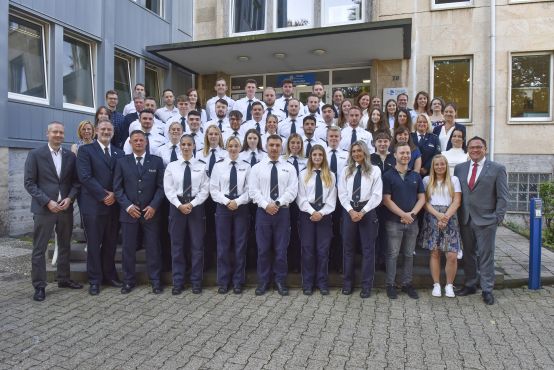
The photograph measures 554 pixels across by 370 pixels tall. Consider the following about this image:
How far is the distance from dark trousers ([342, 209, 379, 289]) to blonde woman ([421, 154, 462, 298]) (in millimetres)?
754

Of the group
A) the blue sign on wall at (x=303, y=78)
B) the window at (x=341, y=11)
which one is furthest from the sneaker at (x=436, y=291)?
the window at (x=341, y=11)

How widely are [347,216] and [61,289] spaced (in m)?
3.93

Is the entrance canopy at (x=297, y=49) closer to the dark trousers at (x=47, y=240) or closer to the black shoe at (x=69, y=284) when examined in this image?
the dark trousers at (x=47, y=240)

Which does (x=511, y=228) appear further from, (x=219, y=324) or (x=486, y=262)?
(x=219, y=324)

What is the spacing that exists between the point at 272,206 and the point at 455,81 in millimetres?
10130

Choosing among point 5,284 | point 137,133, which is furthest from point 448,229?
point 5,284

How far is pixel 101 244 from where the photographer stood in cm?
593

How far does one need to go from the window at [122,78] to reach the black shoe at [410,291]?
1059cm

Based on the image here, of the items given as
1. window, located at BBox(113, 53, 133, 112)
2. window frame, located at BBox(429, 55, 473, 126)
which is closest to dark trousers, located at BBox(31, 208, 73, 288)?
window, located at BBox(113, 53, 133, 112)

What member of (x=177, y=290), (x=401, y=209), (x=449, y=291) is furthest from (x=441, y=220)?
(x=177, y=290)

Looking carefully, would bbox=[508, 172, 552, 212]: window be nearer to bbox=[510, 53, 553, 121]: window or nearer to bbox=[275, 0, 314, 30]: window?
bbox=[510, 53, 553, 121]: window

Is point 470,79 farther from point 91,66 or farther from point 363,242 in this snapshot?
point 91,66

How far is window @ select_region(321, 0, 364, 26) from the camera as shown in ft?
45.8

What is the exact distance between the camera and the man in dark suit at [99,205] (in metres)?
5.75
